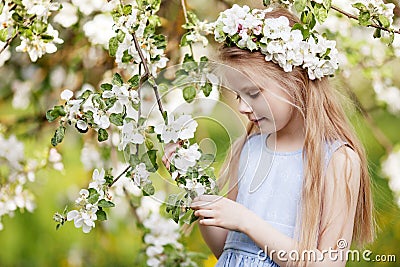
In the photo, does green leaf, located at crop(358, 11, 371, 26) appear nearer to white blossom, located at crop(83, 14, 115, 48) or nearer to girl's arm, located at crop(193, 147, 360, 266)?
girl's arm, located at crop(193, 147, 360, 266)

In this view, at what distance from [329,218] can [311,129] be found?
0.17 metres

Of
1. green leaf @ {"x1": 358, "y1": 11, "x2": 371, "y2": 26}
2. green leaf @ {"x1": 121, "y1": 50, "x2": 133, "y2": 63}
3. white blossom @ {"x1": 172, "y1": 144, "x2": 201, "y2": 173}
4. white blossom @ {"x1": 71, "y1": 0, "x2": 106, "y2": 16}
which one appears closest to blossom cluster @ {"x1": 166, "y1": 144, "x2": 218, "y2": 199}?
white blossom @ {"x1": 172, "y1": 144, "x2": 201, "y2": 173}

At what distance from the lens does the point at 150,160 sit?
50.8 inches

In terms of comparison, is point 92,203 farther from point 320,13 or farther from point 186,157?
point 320,13

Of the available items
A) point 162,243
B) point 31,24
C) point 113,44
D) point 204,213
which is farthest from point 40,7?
point 162,243

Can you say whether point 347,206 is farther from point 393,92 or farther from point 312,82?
point 393,92

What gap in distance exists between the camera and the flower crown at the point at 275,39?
4.42 feet

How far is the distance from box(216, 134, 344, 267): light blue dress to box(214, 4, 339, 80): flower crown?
178 mm

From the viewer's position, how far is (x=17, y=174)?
1.91 metres

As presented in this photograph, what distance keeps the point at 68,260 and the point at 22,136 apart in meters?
0.71

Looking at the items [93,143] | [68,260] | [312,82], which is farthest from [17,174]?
[68,260]

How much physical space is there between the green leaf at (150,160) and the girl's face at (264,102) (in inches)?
7.1

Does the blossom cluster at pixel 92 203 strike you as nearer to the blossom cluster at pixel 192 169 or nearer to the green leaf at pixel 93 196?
the green leaf at pixel 93 196

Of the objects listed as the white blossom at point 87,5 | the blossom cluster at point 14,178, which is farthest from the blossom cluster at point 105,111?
the white blossom at point 87,5
